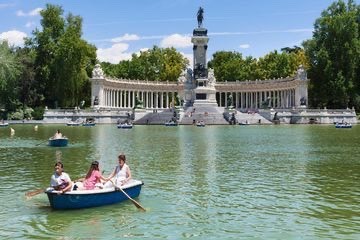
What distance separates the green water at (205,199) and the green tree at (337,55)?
190 feet

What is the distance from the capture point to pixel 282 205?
15.6 metres

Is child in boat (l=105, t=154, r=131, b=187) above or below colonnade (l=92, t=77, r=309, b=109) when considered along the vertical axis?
below

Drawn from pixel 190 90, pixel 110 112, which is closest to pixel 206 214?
pixel 110 112

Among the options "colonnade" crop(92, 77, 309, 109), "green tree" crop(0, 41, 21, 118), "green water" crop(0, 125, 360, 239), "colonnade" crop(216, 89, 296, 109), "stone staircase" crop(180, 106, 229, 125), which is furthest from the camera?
"colonnade" crop(216, 89, 296, 109)

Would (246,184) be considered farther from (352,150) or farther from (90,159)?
(352,150)

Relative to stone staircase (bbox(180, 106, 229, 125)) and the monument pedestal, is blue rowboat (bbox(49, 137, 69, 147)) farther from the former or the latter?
the monument pedestal

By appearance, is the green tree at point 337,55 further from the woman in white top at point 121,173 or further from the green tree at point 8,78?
the woman in white top at point 121,173

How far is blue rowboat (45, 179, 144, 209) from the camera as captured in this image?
14.6 metres

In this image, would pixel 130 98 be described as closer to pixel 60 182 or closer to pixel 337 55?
pixel 337 55

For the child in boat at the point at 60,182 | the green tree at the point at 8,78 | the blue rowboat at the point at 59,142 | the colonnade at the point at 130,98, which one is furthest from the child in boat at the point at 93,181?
the colonnade at the point at 130,98

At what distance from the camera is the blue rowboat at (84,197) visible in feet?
47.9

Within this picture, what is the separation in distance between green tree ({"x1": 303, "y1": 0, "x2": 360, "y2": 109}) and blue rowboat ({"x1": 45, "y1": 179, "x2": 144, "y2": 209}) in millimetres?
73020

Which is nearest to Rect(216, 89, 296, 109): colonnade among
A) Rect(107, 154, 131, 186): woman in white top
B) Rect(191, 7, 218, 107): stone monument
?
Rect(191, 7, 218, 107): stone monument

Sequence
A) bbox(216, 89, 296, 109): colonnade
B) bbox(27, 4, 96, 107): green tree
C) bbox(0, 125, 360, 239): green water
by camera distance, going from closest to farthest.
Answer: bbox(0, 125, 360, 239): green water
bbox(27, 4, 96, 107): green tree
bbox(216, 89, 296, 109): colonnade
